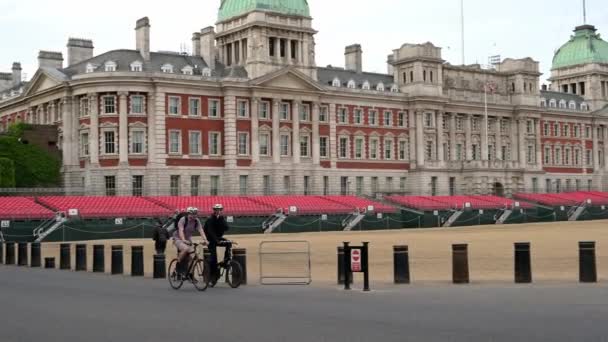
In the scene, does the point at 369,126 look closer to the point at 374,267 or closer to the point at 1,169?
the point at 1,169

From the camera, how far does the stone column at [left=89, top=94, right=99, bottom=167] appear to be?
81.7 meters

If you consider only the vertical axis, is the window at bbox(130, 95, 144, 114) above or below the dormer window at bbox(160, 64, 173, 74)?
below

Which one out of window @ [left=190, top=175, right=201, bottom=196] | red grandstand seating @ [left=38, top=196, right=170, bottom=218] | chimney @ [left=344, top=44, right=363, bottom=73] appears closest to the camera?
red grandstand seating @ [left=38, top=196, right=170, bottom=218]

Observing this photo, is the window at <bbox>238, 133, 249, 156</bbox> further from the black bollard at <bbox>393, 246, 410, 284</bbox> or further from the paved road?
the black bollard at <bbox>393, 246, 410, 284</bbox>

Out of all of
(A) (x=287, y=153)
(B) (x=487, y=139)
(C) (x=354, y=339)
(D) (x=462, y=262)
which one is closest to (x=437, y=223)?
(A) (x=287, y=153)

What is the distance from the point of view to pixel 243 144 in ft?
288

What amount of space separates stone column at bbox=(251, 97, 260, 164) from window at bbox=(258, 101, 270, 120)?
1.06 m

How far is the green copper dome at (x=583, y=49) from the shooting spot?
128625 mm

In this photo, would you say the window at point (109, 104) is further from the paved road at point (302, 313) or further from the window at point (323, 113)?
the paved road at point (302, 313)

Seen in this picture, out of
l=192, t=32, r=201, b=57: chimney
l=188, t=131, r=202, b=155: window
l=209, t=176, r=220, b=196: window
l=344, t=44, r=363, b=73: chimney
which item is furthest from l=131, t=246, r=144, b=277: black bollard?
l=344, t=44, r=363, b=73: chimney

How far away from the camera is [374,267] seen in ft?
109

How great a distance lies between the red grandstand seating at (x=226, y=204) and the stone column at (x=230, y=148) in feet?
19.0

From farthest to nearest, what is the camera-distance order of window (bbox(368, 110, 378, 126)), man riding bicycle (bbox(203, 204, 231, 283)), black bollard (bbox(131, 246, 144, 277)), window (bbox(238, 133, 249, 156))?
window (bbox(368, 110, 378, 126)), window (bbox(238, 133, 249, 156)), black bollard (bbox(131, 246, 144, 277)), man riding bicycle (bbox(203, 204, 231, 283))

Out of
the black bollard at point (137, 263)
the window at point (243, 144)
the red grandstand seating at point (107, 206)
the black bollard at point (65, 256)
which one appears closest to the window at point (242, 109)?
the window at point (243, 144)
